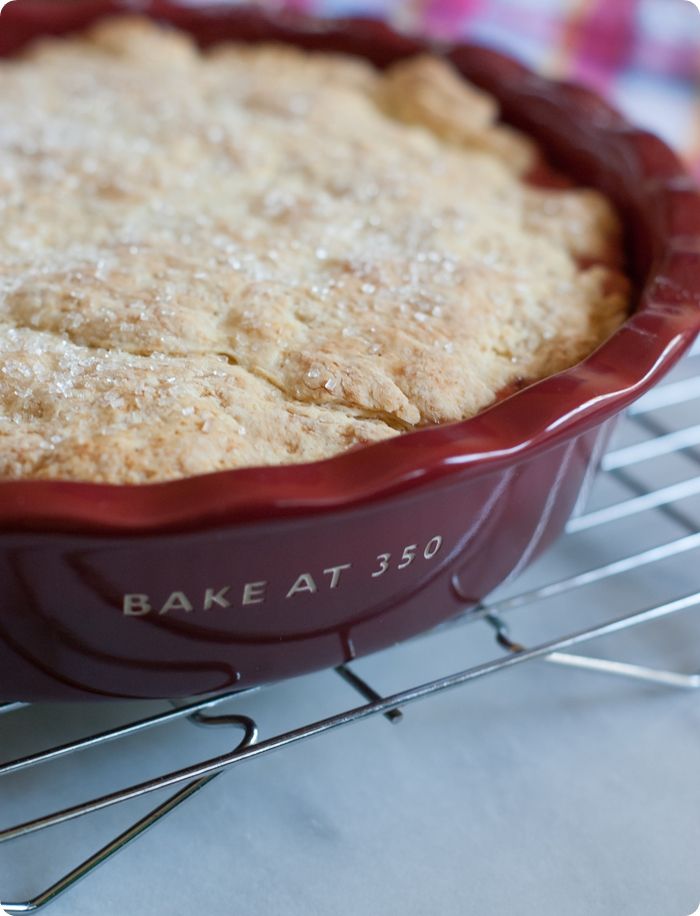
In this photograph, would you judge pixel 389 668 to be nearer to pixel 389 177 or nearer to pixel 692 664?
pixel 692 664

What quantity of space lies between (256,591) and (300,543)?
0.15 feet

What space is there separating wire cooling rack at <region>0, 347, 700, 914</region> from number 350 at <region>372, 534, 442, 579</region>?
0.11m

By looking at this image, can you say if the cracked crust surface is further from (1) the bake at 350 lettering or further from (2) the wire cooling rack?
(2) the wire cooling rack

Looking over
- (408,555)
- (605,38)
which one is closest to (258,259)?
(408,555)

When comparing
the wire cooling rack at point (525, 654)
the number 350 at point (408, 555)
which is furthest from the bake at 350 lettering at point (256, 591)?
the wire cooling rack at point (525, 654)

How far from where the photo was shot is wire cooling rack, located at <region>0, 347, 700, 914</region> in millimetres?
686

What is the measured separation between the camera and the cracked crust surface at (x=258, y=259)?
2.31 ft

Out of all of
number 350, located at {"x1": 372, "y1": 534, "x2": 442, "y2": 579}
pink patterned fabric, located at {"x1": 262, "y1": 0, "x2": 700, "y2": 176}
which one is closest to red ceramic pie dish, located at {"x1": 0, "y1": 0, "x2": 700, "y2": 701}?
number 350, located at {"x1": 372, "y1": 534, "x2": 442, "y2": 579}

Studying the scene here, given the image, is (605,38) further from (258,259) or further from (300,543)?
(300,543)

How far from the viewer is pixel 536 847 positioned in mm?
765

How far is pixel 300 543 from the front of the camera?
62cm

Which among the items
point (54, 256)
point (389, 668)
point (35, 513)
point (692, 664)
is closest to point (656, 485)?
point (692, 664)

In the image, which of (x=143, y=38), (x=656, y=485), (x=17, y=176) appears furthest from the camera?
(x=143, y=38)

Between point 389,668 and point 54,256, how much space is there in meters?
0.44
